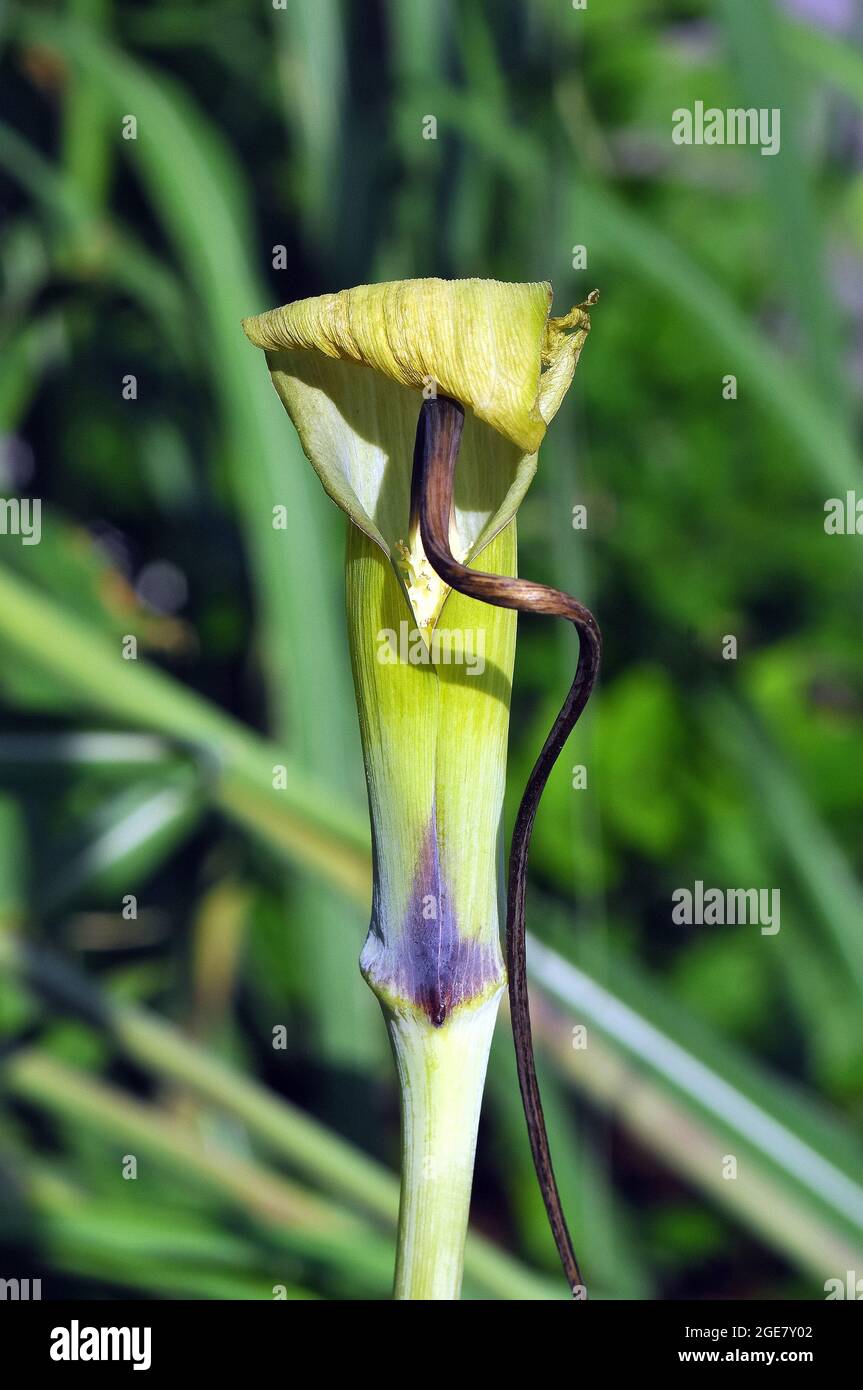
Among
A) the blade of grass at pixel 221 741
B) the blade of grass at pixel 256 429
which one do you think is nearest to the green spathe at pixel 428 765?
the blade of grass at pixel 221 741

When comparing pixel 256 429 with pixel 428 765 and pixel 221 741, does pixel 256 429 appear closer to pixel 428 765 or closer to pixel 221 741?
pixel 221 741

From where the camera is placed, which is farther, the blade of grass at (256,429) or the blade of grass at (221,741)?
the blade of grass at (256,429)

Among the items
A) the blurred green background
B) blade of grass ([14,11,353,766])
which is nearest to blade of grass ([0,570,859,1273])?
the blurred green background

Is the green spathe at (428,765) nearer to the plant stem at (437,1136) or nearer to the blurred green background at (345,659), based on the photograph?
the plant stem at (437,1136)

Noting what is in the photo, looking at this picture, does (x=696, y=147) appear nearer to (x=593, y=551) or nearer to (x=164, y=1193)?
(x=593, y=551)

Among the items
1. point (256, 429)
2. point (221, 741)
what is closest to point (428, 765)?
point (221, 741)

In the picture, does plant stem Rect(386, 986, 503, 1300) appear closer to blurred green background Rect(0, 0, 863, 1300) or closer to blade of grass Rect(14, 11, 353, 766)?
blurred green background Rect(0, 0, 863, 1300)
